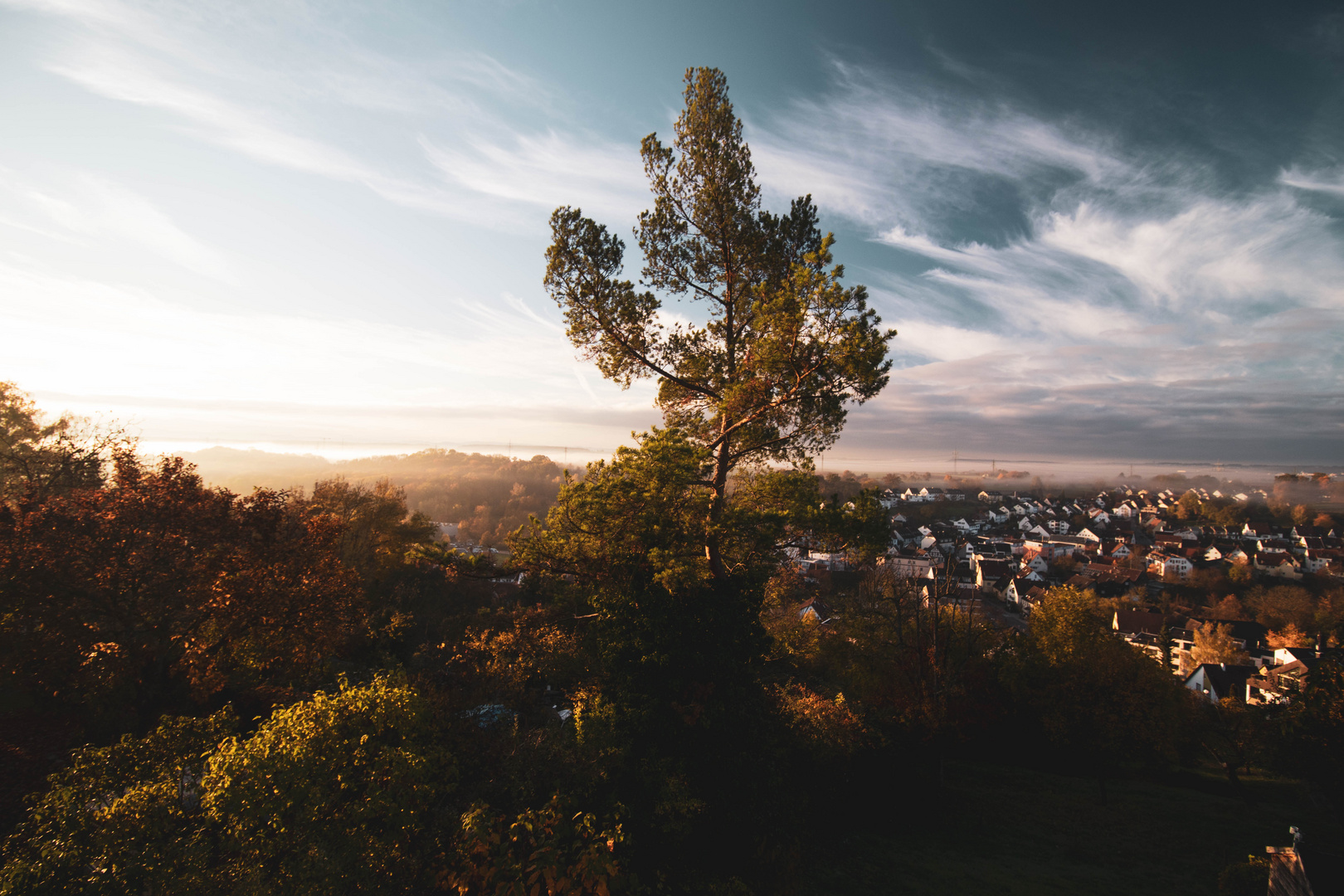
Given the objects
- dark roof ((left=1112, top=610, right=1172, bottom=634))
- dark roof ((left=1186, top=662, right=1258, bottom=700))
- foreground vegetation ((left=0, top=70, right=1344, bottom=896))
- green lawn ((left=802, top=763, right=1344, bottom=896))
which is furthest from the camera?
dark roof ((left=1112, top=610, right=1172, bottom=634))

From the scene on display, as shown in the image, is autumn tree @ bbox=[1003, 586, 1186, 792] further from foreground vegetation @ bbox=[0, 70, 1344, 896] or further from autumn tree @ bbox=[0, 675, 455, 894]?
autumn tree @ bbox=[0, 675, 455, 894]

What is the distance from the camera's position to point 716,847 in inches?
435

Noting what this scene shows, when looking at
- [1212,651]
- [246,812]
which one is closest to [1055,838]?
[246,812]

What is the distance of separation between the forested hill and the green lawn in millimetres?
46391

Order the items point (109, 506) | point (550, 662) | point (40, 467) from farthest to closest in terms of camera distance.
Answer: point (40, 467), point (550, 662), point (109, 506)

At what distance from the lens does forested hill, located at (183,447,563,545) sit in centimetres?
6494

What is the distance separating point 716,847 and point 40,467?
99.5ft

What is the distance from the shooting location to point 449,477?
97.1m

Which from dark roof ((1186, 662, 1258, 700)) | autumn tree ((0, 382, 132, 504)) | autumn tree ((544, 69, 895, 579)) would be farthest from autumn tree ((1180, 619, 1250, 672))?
autumn tree ((0, 382, 132, 504))

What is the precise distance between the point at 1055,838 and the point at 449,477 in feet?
320

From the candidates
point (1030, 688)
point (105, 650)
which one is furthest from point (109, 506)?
point (1030, 688)

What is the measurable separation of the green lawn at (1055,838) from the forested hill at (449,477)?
4639cm

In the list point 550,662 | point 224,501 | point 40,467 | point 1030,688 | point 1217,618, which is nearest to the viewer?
point 224,501

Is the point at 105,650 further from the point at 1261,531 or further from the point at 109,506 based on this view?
the point at 1261,531
